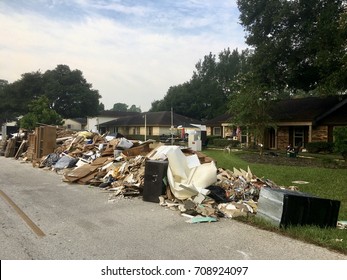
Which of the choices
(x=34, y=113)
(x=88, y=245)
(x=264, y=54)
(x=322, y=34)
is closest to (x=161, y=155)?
(x=88, y=245)

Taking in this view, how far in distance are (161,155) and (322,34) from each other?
1664cm

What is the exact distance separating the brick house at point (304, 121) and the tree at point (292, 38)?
7.63ft

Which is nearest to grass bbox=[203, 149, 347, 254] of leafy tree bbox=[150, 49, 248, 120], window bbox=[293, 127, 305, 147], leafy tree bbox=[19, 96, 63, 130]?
window bbox=[293, 127, 305, 147]

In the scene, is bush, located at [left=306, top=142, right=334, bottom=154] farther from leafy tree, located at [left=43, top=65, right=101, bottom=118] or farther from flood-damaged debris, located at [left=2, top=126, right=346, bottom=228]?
leafy tree, located at [left=43, top=65, right=101, bottom=118]

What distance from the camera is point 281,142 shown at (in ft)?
98.2

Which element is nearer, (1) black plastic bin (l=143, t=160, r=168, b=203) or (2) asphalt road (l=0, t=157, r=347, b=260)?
(2) asphalt road (l=0, t=157, r=347, b=260)

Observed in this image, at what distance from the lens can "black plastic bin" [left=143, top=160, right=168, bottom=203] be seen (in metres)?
8.62

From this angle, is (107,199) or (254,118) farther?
(254,118)

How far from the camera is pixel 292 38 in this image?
25500 mm

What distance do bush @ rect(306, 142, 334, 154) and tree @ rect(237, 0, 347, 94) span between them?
423 centimetres

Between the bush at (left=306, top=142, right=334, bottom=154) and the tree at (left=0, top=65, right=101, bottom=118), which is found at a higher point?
the tree at (left=0, top=65, right=101, bottom=118)

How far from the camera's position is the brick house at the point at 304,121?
1057 inches

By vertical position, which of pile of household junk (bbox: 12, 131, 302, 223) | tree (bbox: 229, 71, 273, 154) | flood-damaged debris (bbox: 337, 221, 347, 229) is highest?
tree (bbox: 229, 71, 273, 154)

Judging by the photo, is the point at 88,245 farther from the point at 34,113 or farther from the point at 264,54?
the point at 34,113
